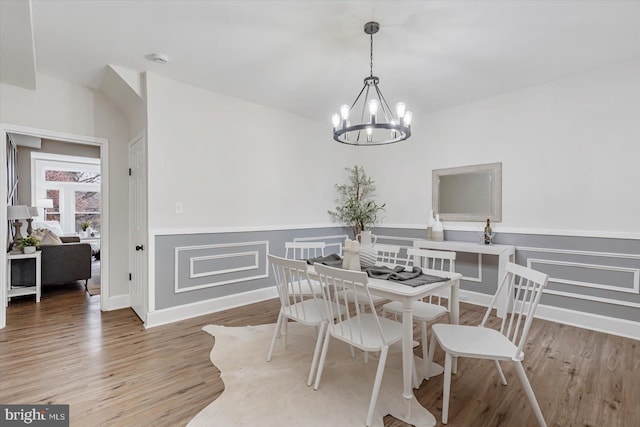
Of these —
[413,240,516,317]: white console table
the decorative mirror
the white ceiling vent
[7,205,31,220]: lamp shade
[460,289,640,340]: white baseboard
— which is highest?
the white ceiling vent

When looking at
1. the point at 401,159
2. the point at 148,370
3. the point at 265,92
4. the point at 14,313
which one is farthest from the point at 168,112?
the point at 401,159

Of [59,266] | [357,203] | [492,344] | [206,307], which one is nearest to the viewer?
[492,344]

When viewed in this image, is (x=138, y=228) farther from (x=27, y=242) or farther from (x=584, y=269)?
(x=584, y=269)

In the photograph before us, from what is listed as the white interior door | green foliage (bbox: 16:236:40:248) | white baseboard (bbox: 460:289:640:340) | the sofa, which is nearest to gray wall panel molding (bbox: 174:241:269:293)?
the white interior door

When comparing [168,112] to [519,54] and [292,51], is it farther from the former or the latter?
[519,54]

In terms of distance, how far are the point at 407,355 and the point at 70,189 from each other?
1002 centimetres

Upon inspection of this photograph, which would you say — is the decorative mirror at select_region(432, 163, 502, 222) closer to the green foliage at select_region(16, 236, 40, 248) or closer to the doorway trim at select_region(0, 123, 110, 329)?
the doorway trim at select_region(0, 123, 110, 329)

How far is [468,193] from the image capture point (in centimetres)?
402

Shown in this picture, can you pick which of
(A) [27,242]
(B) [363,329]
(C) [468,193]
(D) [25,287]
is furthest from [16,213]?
(C) [468,193]

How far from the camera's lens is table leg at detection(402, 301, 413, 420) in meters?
1.73

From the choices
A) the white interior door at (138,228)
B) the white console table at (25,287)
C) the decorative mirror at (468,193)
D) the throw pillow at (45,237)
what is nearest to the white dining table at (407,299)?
the decorative mirror at (468,193)

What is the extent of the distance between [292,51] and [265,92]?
102 cm

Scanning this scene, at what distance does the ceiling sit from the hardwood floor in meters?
2.52

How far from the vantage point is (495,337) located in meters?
1.82
